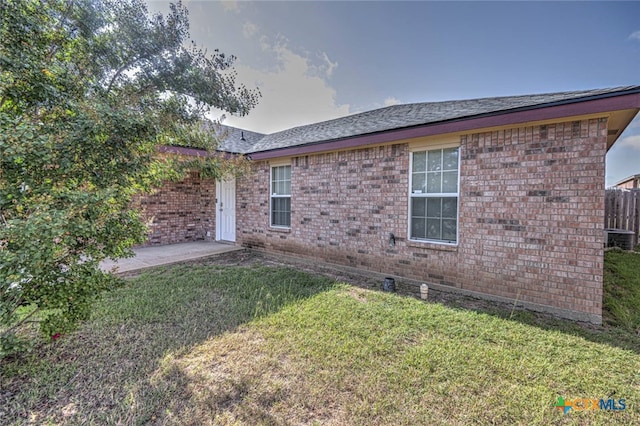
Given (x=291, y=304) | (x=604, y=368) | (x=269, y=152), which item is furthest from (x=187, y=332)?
(x=269, y=152)

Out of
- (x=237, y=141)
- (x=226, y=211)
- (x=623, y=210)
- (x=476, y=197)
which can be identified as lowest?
(x=226, y=211)

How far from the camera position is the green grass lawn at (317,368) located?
2061mm

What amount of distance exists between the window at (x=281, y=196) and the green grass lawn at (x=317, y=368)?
3849mm

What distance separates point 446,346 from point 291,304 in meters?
2.17

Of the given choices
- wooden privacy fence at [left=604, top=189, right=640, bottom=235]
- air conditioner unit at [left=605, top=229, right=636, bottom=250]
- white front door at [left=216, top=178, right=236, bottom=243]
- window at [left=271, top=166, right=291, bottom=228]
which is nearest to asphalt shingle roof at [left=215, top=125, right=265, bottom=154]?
white front door at [left=216, top=178, right=236, bottom=243]

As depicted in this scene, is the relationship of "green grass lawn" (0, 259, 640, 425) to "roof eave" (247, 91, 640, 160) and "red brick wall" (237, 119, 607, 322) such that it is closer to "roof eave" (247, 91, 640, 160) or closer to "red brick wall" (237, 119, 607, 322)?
"red brick wall" (237, 119, 607, 322)

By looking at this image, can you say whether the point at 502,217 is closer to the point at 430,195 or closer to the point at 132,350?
the point at 430,195

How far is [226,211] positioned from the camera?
9.80 m

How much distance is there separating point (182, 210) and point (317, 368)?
877cm

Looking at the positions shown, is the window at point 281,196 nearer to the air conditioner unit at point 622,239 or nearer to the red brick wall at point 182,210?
the red brick wall at point 182,210

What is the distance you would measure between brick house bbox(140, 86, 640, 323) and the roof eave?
0.04 ft

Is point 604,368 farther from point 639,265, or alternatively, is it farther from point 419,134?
point 639,265

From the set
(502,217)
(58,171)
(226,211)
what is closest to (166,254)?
(226,211)

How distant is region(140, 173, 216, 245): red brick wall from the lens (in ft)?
29.5
